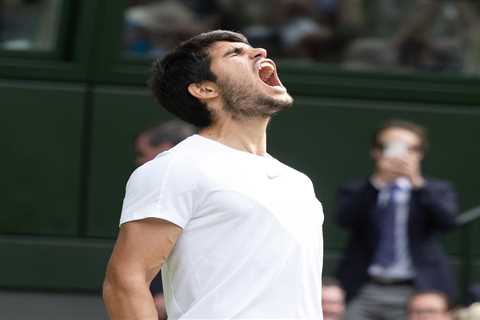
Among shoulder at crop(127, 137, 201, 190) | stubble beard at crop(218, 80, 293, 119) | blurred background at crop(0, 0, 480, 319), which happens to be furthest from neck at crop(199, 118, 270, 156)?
blurred background at crop(0, 0, 480, 319)

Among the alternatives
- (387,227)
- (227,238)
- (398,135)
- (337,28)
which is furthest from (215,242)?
(337,28)

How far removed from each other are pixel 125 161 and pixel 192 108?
433 centimetres

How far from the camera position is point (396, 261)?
643cm

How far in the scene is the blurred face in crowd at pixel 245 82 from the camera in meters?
3.67

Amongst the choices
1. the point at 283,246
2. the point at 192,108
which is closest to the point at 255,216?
the point at 283,246

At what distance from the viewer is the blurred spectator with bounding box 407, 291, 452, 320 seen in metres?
6.18

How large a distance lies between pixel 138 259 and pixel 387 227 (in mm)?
3214

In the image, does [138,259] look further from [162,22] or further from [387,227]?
[162,22]

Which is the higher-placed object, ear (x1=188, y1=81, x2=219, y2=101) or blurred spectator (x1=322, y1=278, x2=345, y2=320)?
ear (x1=188, y1=81, x2=219, y2=101)

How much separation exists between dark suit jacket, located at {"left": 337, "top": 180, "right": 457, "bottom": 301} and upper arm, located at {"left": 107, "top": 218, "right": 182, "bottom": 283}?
311 centimetres

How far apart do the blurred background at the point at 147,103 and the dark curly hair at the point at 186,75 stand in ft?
13.5

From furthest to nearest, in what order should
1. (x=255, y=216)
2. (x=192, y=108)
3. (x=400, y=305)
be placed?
(x=400, y=305) < (x=192, y=108) < (x=255, y=216)

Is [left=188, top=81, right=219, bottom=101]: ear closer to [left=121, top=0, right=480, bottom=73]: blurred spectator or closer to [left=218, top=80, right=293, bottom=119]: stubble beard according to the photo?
[left=218, top=80, right=293, bottom=119]: stubble beard

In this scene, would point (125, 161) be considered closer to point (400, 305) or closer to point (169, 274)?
point (400, 305)
